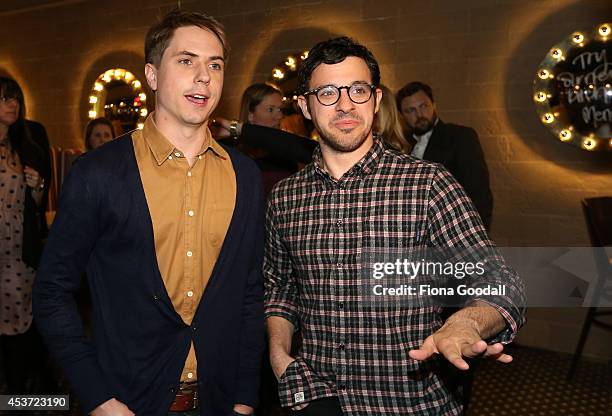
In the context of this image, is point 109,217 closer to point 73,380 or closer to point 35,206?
point 73,380

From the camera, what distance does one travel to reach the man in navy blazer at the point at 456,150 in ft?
10.7

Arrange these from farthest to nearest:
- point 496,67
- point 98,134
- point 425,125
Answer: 1. point 98,134
2. point 496,67
3. point 425,125

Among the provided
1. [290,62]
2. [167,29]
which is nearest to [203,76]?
Result: [167,29]

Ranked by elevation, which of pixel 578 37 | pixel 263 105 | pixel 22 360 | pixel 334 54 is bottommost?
pixel 22 360

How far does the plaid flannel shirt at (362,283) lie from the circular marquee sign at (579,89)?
2.86 meters

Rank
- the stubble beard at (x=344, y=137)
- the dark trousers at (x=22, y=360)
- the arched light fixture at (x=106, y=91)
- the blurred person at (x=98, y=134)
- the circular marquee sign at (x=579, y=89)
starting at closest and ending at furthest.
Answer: the stubble beard at (x=344, y=137), the dark trousers at (x=22, y=360), the circular marquee sign at (x=579, y=89), the blurred person at (x=98, y=134), the arched light fixture at (x=106, y=91)

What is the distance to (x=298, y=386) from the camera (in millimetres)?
1516

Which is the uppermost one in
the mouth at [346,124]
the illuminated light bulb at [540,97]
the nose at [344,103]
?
the illuminated light bulb at [540,97]

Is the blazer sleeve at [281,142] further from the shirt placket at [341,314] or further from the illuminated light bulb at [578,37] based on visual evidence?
the illuminated light bulb at [578,37]

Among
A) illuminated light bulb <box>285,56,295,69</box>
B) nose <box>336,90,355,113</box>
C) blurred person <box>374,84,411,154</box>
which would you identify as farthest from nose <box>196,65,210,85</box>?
illuminated light bulb <box>285,56,295,69</box>

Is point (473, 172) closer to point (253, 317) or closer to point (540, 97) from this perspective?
point (540, 97)

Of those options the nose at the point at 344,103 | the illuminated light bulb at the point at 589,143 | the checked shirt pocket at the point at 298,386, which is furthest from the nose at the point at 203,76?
the illuminated light bulb at the point at 589,143

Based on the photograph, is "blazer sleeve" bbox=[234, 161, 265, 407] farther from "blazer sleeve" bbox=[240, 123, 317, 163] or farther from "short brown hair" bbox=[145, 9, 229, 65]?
"blazer sleeve" bbox=[240, 123, 317, 163]

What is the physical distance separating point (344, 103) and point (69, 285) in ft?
2.71
